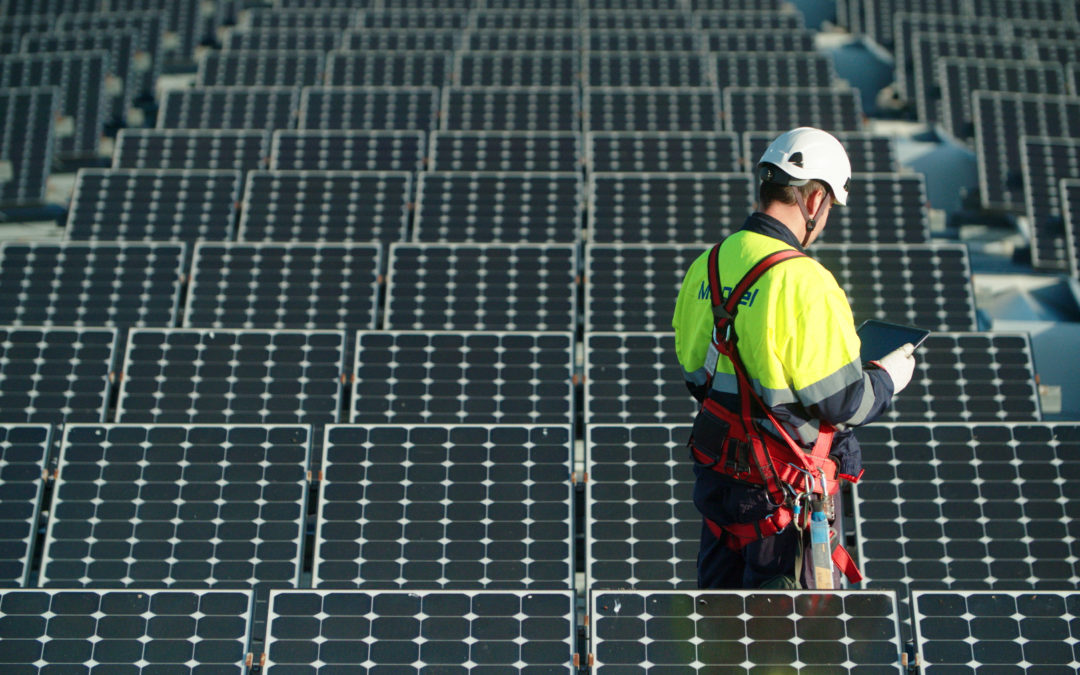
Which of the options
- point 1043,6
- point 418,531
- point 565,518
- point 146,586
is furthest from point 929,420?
point 1043,6

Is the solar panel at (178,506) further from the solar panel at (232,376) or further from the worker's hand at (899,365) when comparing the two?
the worker's hand at (899,365)

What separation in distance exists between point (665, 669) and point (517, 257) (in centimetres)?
599

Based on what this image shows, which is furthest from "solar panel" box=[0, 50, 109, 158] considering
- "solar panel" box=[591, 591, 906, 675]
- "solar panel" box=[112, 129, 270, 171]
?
"solar panel" box=[591, 591, 906, 675]

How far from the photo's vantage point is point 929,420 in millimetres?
9320

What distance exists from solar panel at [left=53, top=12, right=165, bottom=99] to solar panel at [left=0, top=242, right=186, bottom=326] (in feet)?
30.0

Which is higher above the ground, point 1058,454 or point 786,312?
point 786,312

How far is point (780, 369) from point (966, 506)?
148 inches

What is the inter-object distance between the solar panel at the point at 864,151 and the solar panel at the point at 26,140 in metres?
10.2

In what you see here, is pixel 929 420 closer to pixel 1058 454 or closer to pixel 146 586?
pixel 1058 454

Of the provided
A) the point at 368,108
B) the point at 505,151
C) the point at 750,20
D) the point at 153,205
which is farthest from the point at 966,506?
the point at 750,20

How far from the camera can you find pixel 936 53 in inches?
754

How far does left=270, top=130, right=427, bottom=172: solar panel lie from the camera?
567 inches

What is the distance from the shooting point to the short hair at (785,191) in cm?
505

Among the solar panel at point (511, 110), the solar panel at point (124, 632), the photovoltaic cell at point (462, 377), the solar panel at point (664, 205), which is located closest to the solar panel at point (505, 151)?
the solar panel at point (511, 110)
